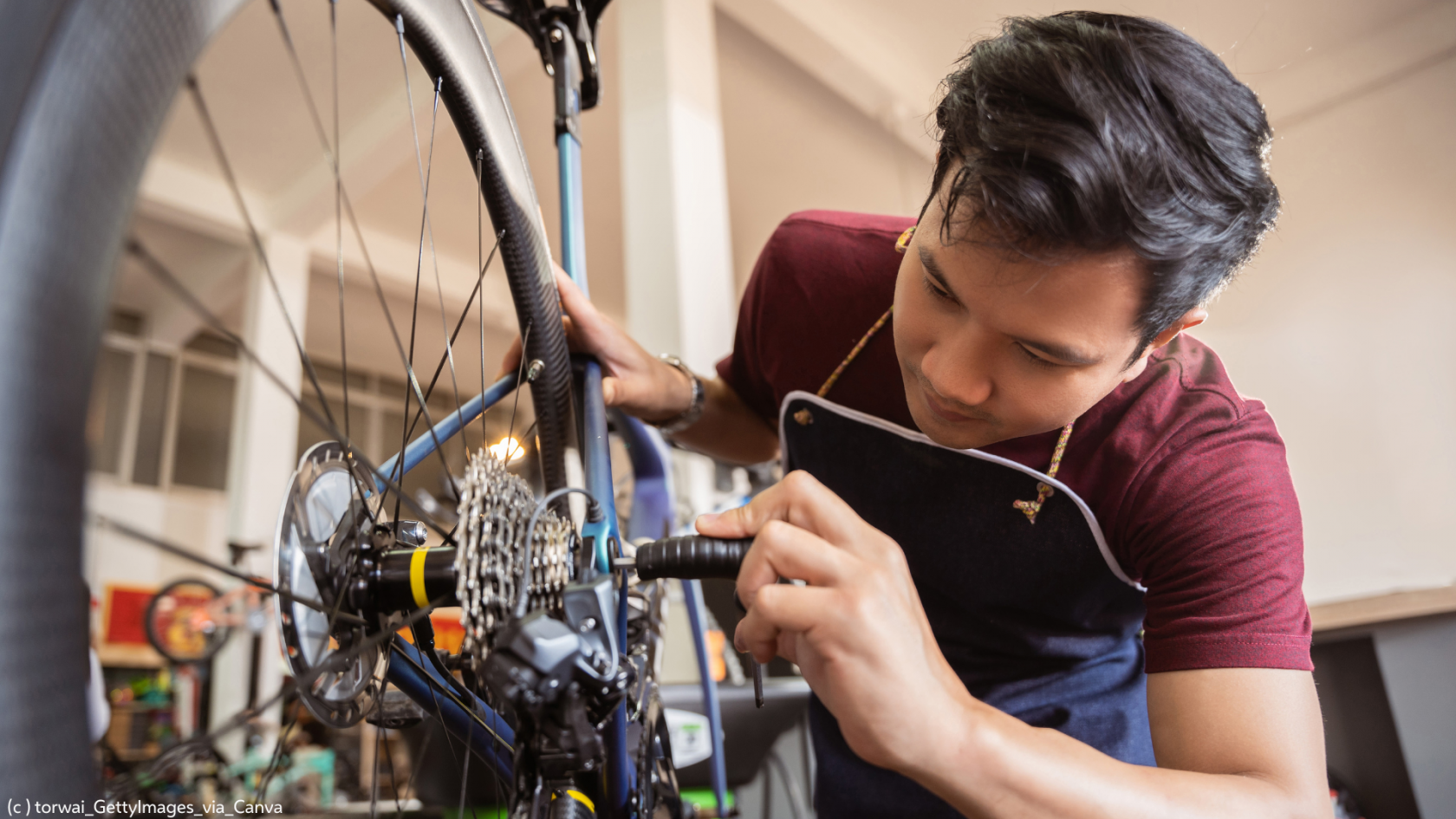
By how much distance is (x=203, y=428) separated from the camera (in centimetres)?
566

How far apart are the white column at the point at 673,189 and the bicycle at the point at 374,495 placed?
1.33 m

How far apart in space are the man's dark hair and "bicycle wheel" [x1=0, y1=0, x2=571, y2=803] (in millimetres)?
414

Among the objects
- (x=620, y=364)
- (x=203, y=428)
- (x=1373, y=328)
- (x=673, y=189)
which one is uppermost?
(x=203, y=428)

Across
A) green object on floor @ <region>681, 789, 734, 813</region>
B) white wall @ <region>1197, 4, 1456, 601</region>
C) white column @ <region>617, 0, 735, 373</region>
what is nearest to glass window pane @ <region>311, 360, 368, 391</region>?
green object on floor @ <region>681, 789, 734, 813</region>

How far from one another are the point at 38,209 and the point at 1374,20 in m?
4.55

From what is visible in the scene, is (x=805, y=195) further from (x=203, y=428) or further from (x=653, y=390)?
(x=203, y=428)

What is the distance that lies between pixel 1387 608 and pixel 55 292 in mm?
1931

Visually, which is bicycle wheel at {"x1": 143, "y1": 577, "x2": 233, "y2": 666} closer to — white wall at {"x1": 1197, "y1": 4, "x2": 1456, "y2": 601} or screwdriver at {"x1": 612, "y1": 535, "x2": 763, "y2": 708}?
screwdriver at {"x1": 612, "y1": 535, "x2": 763, "y2": 708}

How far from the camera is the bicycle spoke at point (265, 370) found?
0.29 meters

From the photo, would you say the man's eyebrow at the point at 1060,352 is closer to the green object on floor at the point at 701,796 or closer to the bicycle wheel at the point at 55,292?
the bicycle wheel at the point at 55,292

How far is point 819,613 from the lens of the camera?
0.43 meters

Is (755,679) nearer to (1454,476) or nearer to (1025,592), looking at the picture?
(1025,592)

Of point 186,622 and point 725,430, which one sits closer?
point 725,430

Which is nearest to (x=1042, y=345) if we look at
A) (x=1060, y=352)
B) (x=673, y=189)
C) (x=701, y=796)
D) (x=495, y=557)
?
(x=1060, y=352)
